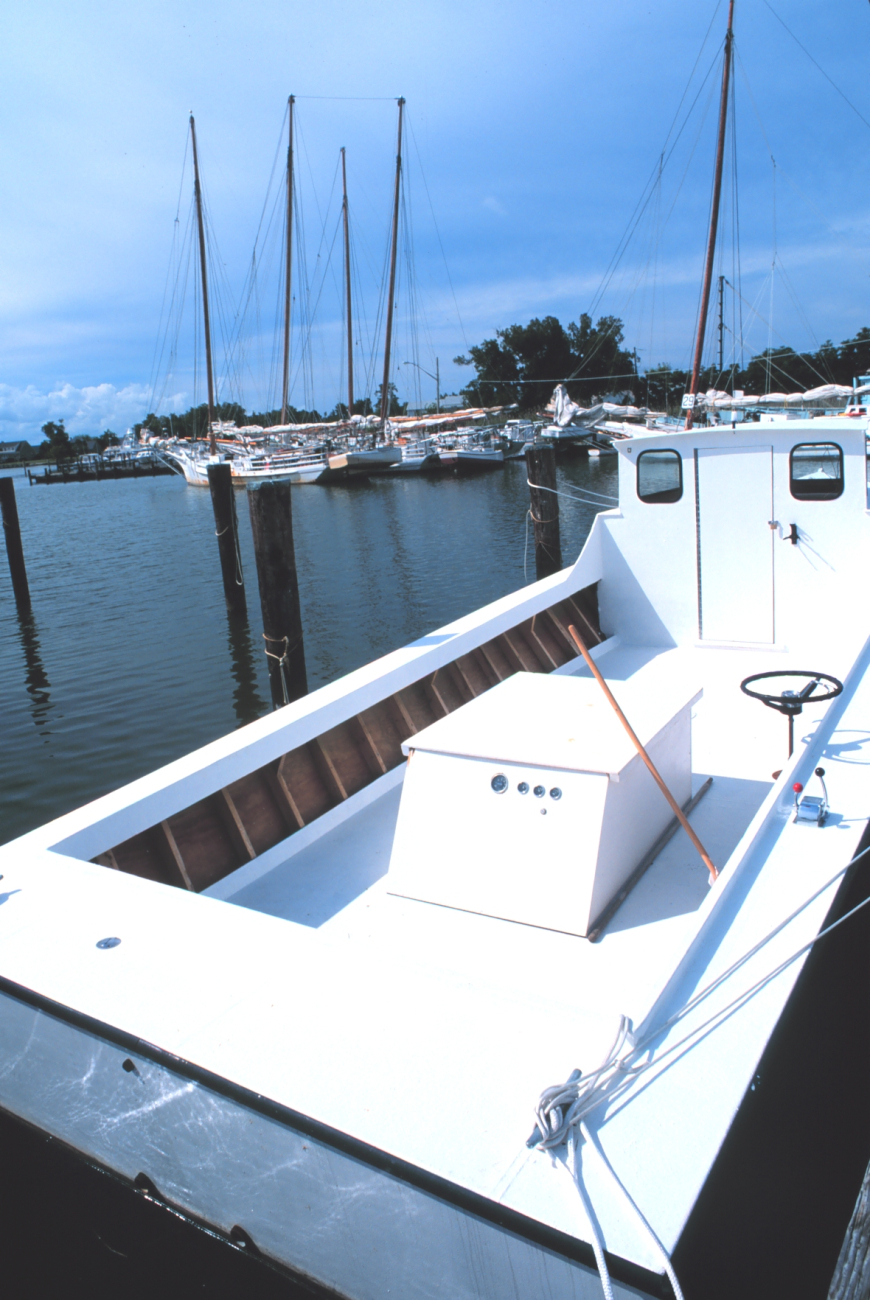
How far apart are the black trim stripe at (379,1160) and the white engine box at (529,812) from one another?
5.15 ft

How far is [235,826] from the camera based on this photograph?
3.89 metres

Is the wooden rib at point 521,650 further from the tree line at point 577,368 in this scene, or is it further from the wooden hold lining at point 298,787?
the tree line at point 577,368

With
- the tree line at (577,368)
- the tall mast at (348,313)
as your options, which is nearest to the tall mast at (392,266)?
the tall mast at (348,313)

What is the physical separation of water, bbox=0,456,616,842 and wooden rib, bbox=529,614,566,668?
16.3ft

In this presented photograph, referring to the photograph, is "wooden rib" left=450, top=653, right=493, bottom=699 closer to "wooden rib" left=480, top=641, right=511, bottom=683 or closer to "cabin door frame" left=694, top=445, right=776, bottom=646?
"wooden rib" left=480, top=641, right=511, bottom=683

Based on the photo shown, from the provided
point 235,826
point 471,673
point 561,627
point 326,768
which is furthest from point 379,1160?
point 561,627

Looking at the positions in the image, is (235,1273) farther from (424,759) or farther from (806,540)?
(806,540)

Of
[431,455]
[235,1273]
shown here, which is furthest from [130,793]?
[431,455]

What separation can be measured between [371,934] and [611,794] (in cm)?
112

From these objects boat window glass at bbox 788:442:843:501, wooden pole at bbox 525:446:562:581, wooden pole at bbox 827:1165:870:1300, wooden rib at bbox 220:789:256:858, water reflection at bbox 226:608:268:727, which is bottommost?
water reflection at bbox 226:608:268:727

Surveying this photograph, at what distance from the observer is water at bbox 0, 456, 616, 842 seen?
10.0 m

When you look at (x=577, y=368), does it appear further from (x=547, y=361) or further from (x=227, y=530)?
(x=227, y=530)

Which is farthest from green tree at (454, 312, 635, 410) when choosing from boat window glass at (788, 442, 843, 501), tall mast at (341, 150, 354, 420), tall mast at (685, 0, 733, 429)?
boat window glass at (788, 442, 843, 501)

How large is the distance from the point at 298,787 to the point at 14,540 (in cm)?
1502
